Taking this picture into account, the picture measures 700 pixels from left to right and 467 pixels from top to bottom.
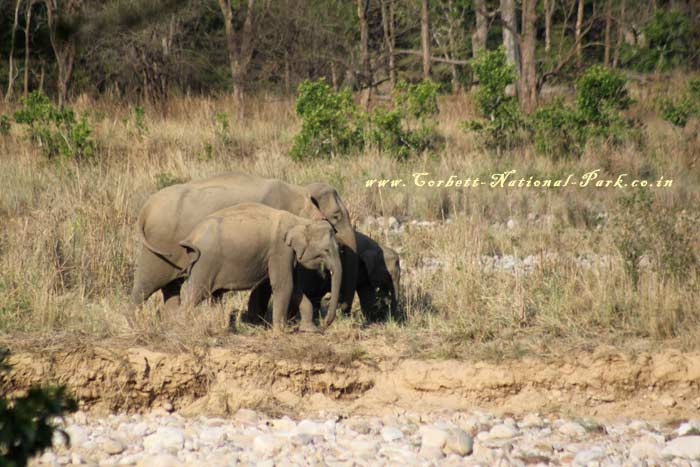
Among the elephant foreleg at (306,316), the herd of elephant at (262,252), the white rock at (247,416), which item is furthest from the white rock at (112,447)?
the elephant foreleg at (306,316)

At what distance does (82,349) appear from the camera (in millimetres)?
8156

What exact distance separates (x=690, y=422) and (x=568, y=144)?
32.3 feet

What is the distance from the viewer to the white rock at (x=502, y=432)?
7.64 metres

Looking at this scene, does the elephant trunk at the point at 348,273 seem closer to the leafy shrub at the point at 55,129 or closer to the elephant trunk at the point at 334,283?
the elephant trunk at the point at 334,283

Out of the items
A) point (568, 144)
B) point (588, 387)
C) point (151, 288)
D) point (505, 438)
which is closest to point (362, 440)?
point (505, 438)

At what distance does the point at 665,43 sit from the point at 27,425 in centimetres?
2634

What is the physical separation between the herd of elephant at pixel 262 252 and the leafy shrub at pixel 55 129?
6574mm

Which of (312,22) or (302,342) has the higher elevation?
(312,22)

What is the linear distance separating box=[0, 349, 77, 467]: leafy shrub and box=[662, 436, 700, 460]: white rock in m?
4.89

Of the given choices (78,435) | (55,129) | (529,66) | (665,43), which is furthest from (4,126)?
(665,43)

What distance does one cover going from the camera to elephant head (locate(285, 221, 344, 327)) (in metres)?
8.74

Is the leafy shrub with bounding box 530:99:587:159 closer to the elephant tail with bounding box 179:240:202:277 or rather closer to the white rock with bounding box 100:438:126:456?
the elephant tail with bounding box 179:240:202:277

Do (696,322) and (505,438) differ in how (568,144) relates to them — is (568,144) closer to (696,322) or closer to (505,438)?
(696,322)

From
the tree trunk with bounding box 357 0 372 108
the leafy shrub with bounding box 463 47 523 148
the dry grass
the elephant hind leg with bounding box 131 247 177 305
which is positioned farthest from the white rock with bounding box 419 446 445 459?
the tree trunk with bounding box 357 0 372 108
